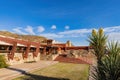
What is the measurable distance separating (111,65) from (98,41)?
1761 mm

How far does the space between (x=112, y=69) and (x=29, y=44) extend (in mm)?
26688

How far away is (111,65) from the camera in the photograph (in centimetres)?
705

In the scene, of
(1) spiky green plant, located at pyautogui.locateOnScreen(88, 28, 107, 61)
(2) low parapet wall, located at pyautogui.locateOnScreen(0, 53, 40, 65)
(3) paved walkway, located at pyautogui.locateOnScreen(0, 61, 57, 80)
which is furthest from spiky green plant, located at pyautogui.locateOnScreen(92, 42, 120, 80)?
(2) low parapet wall, located at pyautogui.locateOnScreen(0, 53, 40, 65)

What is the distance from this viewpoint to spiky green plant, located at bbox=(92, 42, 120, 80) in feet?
23.0

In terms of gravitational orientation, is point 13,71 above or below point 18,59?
below

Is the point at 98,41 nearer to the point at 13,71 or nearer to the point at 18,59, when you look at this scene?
the point at 13,71

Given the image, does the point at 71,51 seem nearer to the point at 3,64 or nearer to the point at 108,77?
the point at 3,64

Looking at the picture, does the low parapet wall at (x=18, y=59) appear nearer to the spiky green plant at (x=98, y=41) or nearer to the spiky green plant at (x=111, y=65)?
the spiky green plant at (x=98, y=41)

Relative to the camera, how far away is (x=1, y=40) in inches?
1027

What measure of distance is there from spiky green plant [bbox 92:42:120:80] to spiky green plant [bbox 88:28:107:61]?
1018 mm

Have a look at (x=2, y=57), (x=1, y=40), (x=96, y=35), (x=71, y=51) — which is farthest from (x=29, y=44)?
(x=96, y=35)

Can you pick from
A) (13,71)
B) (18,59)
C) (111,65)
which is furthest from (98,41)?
(18,59)

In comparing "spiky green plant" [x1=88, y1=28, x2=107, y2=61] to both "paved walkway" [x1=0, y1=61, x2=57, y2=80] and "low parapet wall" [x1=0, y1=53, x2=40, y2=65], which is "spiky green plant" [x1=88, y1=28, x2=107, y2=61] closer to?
"paved walkway" [x1=0, y1=61, x2=57, y2=80]

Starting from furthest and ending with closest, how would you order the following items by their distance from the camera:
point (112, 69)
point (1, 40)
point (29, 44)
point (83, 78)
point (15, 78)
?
1. point (29, 44)
2. point (1, 40)
3. point (83, 78)
4. point (15, 78)
5. point (112, 69)
